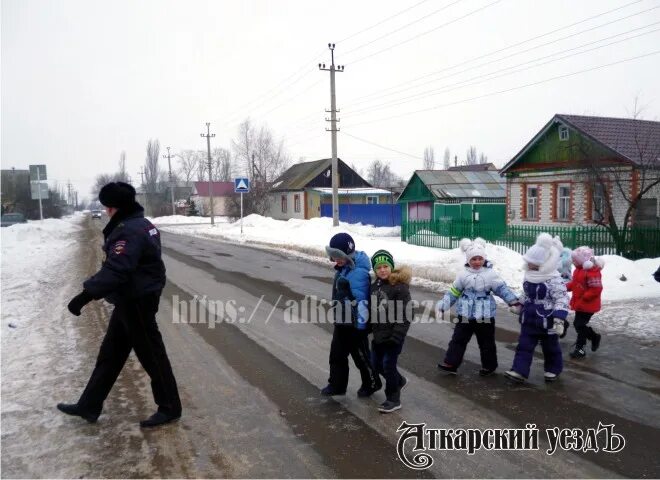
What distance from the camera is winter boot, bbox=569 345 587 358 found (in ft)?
20.5

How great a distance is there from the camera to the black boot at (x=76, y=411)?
4.32m

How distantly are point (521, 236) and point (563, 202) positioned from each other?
27.3 ft

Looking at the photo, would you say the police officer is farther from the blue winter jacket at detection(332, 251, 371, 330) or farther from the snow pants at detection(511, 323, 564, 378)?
the snow pants at detection(511, 323, 564, 378)

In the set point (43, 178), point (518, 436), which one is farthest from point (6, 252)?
point (518, 436)

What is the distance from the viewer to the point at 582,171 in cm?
2066

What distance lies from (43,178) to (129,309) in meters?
29.0

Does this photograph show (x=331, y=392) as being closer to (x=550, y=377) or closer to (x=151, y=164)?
(x=550, y=377)

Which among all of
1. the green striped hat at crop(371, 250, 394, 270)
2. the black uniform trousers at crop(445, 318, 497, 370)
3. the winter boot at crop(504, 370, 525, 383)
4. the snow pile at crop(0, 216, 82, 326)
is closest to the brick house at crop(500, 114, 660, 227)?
the black uniform trousers at crop(445, 318, 497, 370)

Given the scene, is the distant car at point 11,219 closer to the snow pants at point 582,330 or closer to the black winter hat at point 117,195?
the black winter hat at point 117,195

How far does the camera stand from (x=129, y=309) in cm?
422

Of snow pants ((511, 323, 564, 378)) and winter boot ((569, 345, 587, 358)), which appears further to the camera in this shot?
winter boot ((569, 345, 587, 358))

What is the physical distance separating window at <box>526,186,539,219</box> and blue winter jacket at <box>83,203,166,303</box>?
24.3 m

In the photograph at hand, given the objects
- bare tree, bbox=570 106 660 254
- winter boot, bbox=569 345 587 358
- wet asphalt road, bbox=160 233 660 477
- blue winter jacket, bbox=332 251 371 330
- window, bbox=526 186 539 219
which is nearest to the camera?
wet asphalt road, bbox=160 233 660 477

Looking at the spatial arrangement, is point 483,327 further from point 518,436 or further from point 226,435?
point 226,435
